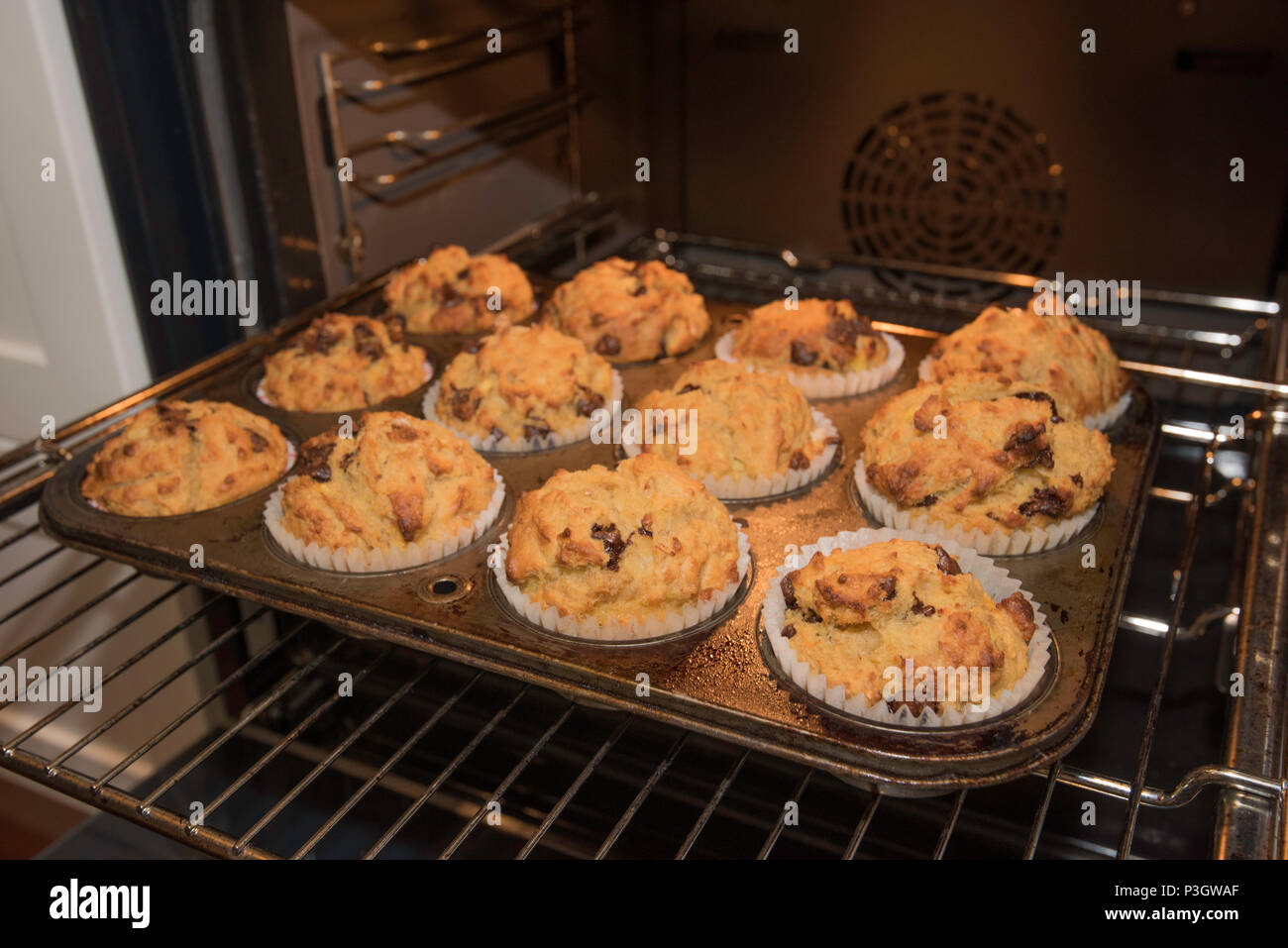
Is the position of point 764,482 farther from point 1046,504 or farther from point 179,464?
point 179,464

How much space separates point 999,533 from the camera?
2273mm

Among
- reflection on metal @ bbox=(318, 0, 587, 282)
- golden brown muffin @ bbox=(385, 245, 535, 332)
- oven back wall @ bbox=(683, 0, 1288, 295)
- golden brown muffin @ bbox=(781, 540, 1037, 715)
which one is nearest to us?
golden brown muffin @ bbox=(781, 540, 1037, 715)

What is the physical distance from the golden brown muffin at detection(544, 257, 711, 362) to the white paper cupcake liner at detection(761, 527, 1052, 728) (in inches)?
42.7

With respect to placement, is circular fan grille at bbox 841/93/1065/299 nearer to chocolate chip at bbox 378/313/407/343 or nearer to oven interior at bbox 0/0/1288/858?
oven interior at bbox 0/0/1288/858

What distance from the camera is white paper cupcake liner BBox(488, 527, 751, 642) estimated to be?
6.72 feet

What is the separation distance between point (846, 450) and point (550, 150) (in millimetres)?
1775

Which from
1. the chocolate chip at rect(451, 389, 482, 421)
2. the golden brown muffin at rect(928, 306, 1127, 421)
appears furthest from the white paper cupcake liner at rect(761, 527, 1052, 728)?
the chocolate chip at rect(451, 389, 482, 421)

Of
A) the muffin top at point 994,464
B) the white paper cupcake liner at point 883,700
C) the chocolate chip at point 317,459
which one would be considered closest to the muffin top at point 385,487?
the chocolate chip at point 317,459

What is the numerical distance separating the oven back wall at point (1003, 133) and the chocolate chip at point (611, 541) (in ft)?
5.88

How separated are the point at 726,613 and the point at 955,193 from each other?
1.83 meters

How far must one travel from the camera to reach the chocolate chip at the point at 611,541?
208 centimetres

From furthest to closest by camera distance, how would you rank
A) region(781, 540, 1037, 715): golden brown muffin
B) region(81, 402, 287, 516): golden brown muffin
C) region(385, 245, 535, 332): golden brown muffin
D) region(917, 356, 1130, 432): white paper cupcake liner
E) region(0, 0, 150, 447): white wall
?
1. region(385, 245, 535, 332): golden brown muffin
2. region(917, 356, 1130, 432): white paper cupcake liner
3. region(0, 0, 150, 447): white wall
4. region(81, 402, 287, 516): golden brown muffin
5. region(781, 540, 1037, 715): golden brown muffin
